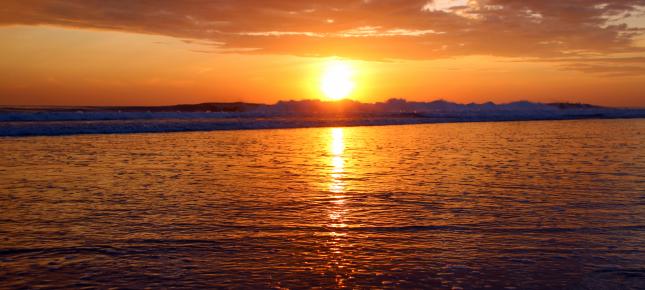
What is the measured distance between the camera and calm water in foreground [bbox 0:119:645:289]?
5.02 metres

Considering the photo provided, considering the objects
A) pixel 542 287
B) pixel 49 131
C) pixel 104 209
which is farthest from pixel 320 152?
pixel 49 131

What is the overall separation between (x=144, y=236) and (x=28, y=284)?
161cm

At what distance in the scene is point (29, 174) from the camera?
11258 mm

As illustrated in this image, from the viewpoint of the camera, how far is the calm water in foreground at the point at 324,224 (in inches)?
198

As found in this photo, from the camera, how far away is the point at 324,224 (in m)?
6.90

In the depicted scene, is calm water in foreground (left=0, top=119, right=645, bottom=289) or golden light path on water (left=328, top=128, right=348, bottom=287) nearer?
calm water in foreground (left=0, top=119, right=645, bottom=289)

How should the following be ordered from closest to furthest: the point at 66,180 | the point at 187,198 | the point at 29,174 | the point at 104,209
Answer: the point at 104,209
the point at 187,198
the point at 66,180
the point at 29,174

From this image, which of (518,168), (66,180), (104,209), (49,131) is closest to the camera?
(104,209)

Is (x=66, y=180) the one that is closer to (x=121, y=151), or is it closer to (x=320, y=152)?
(x=121, y=151)

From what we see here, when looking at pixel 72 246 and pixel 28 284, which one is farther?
pixel 72 246

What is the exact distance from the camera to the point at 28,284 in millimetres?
4766

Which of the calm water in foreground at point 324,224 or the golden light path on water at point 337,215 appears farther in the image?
the golden light path on water at point 337,215

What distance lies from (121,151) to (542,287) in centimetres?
1431

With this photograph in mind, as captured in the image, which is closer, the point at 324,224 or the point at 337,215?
the point at 324,224
